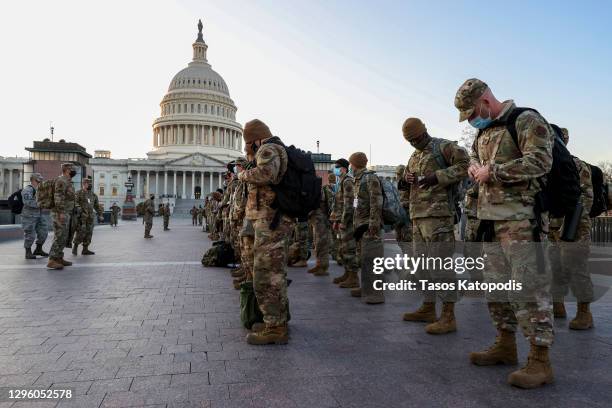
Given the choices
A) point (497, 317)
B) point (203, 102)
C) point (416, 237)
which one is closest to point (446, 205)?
point (416, 237)

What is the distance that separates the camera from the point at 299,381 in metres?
3.08

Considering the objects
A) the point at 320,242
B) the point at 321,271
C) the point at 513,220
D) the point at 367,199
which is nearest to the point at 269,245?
the point at 513,220

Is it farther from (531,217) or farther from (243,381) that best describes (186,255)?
(531,217)

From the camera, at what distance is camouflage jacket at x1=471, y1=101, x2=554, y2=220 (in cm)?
307

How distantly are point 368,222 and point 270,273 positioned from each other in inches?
106

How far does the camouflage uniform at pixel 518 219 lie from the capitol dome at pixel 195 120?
4152 inches

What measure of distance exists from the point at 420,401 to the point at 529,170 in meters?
1.77

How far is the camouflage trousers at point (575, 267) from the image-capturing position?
474cm

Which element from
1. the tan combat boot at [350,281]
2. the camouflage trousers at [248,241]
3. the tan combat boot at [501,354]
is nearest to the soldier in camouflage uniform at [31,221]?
the tan combat boot at [350,281]

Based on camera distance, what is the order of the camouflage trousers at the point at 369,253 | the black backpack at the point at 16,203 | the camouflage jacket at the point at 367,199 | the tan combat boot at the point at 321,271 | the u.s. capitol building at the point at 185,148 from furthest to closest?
the u.s. capitol building at the point at 185,148, the black backpack at the point at 16,203, the tan combat boot at the point at 321,271, the camouflage trousers at the point at 369,253, the camouflage jacket at the point at 367,199

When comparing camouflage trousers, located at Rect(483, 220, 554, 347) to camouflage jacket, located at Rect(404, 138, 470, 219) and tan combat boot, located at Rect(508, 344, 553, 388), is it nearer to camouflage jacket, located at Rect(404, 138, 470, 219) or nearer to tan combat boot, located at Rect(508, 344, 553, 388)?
tan combat boot, located at Rect(508, 344, 553, 388)

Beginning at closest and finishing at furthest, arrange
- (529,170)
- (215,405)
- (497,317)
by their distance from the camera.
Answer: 1. (215,405)
2. (529,170)
3. (497,317)

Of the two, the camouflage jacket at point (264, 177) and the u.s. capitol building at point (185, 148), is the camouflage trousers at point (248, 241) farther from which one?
the u.s. capitol building at point (185, 148)

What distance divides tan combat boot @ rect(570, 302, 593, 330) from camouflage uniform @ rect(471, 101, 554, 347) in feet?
5.45
